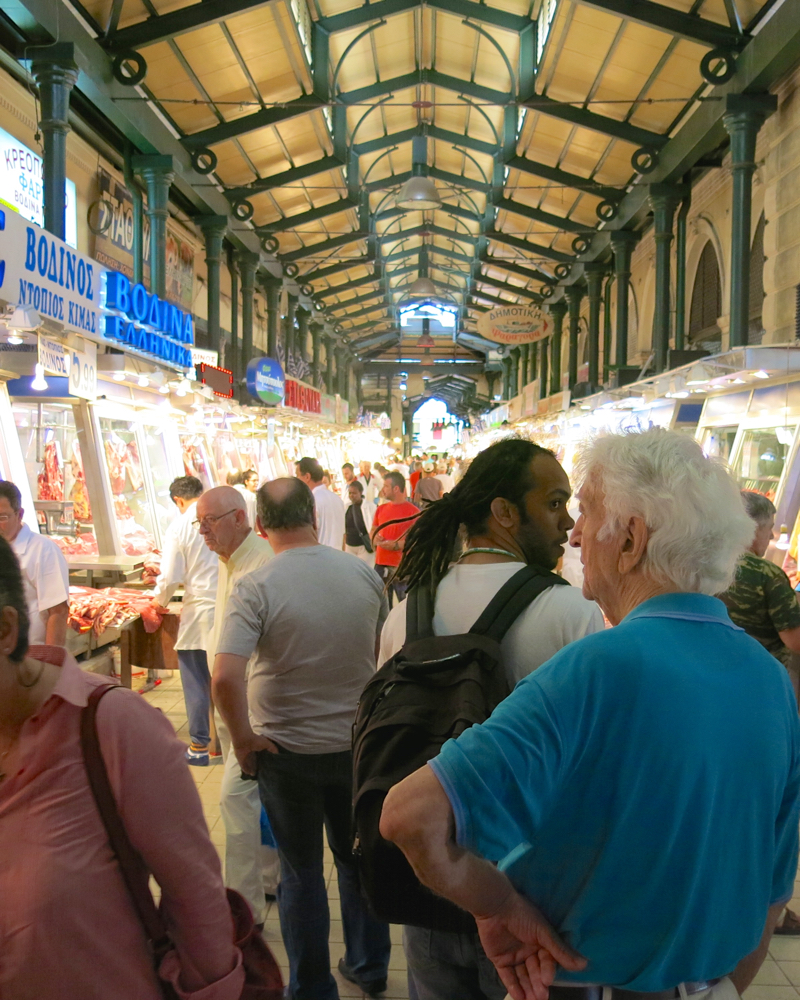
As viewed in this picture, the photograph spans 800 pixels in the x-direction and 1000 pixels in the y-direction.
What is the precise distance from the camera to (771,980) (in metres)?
3.07

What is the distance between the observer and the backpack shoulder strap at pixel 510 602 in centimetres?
167

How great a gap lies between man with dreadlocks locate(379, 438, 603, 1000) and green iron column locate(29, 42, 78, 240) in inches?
275

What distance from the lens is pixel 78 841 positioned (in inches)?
51.7

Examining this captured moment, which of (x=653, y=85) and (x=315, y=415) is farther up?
(x=653, y=85)

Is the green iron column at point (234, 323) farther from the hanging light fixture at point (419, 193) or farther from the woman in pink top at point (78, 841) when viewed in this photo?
the woman in pink top at point (78, 841)

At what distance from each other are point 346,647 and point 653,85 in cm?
1081

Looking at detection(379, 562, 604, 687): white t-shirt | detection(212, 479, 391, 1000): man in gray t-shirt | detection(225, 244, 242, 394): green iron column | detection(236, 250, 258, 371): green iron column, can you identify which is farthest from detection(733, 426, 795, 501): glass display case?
detection(236, 250, 258, 371): green iron column

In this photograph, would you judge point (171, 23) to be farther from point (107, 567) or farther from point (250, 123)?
point (107, 567)

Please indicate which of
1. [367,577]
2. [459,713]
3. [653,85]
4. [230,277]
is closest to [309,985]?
[367,577]

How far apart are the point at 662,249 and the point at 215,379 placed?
6.59 metres

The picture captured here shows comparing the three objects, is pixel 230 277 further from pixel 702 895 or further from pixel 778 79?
pixel 702 895

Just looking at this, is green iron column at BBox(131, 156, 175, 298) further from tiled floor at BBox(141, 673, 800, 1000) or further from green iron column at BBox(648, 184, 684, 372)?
tiled floor at BBox(141, 673, 800, 1000)

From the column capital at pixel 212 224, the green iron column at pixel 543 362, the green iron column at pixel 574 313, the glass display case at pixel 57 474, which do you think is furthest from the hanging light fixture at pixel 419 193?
the green iron column at pixel 543 362

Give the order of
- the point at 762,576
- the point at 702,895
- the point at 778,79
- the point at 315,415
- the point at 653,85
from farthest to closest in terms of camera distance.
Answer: the point at 315,415 → the point at 653,85 → the point at 778,79 → the point at 762,576 → the point at 702,895
